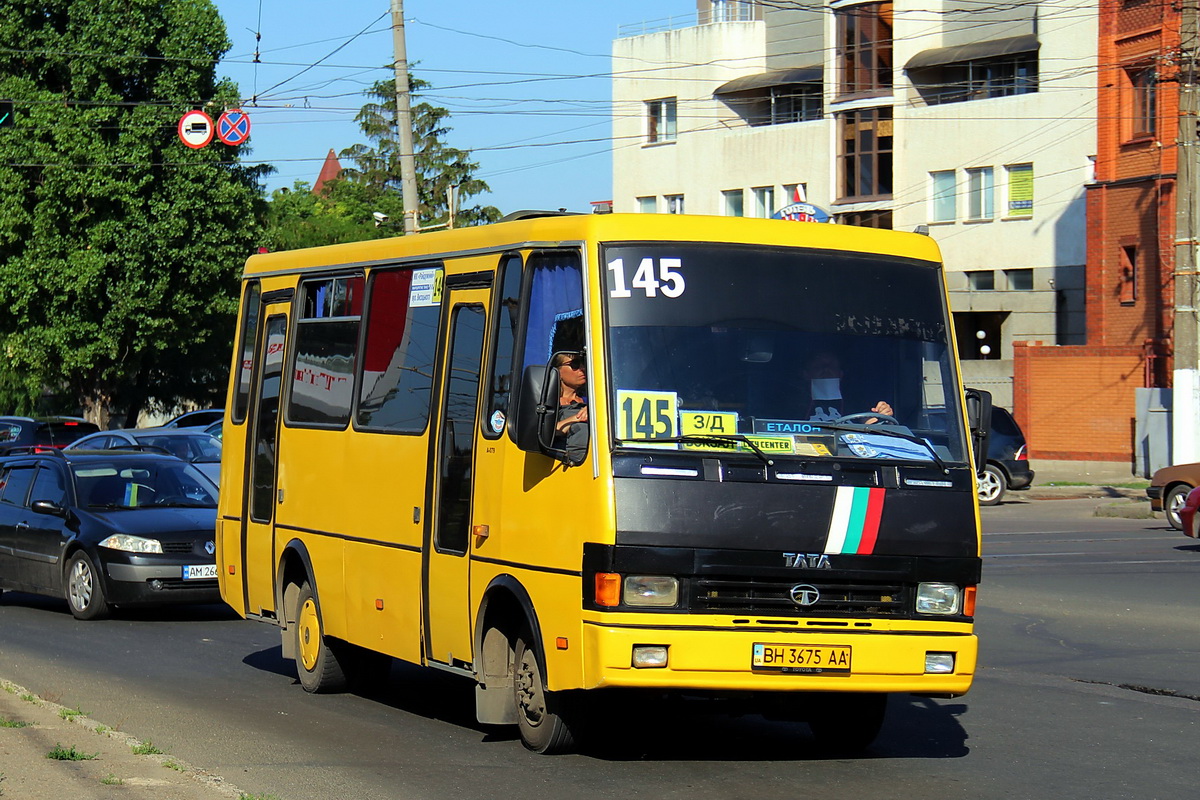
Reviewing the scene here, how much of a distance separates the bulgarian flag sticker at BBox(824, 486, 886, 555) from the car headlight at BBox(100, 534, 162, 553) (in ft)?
30.2

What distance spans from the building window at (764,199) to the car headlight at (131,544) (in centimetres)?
4573

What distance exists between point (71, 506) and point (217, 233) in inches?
1319

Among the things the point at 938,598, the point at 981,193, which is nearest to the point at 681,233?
the point at 938,598

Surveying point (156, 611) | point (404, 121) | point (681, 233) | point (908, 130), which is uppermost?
point (908, 130)

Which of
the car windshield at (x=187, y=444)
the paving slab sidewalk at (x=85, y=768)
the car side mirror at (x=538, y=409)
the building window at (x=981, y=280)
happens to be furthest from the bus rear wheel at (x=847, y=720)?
the building window at (x=981, y=280)

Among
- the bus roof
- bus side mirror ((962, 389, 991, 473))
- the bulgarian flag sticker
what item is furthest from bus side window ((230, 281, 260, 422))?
the bulgarian flag sticker

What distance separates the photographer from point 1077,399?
43.9 meters

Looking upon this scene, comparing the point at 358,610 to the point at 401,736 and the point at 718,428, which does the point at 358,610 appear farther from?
the point at 718,428

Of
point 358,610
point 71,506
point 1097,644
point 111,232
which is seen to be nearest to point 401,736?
point 358,610

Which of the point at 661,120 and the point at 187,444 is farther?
the point at 661,120

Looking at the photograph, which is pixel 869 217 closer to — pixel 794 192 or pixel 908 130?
pixel 794 192

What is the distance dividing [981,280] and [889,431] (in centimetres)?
4744

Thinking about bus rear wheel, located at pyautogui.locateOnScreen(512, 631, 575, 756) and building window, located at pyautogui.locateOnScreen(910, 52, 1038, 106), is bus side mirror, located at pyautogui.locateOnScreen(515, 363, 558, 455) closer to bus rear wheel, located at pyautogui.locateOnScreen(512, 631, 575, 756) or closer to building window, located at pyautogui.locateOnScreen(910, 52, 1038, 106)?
bus rear wheel, located at pyautogui.locateOnScreen(512, 631, 575, 756)

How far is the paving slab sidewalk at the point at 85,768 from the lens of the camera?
22.6ft
